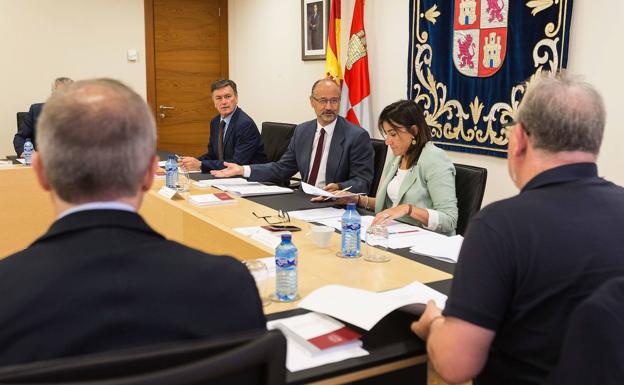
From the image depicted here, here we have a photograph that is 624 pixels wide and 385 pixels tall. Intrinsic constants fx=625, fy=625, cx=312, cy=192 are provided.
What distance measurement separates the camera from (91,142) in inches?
39.2

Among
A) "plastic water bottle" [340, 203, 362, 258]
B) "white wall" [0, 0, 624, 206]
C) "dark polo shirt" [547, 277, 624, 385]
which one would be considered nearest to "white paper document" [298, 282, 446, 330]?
"plastic water bottle" [340, 203, 362, 258]

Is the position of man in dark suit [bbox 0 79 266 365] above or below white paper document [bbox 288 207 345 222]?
above

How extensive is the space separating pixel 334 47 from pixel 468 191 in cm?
272

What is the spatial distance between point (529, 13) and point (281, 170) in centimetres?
177

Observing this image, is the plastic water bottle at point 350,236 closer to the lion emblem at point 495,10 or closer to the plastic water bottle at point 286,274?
the plastic water bottle at point 286,274

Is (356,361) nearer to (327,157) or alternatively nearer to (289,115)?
(327,157)

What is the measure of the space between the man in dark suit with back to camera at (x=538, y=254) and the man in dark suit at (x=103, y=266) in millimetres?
460

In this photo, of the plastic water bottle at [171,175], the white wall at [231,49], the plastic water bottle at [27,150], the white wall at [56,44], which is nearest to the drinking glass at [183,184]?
the plastic water bottle at [171,175]

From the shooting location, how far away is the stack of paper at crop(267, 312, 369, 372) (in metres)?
1.40

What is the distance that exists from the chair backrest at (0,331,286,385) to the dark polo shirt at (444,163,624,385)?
48cm

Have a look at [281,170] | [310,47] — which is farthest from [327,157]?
[310,47]

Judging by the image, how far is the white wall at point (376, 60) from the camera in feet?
10.9

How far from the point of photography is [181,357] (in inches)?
34.3

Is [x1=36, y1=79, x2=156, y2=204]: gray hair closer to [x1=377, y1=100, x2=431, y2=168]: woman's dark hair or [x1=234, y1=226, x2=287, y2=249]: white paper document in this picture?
[x1=234, y1=226, x2=287, y2=249]: white paper document
